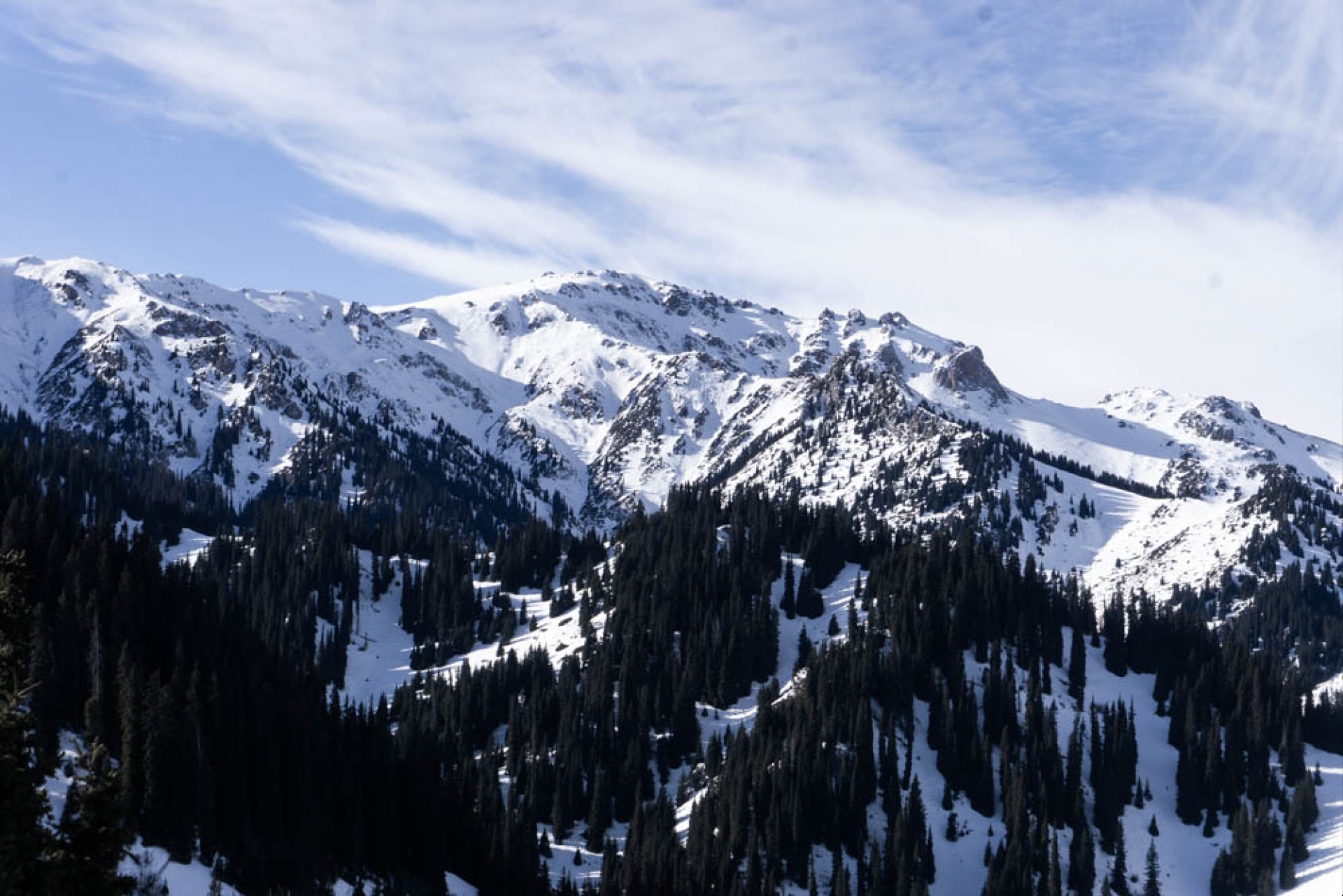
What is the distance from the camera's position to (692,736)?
536 feet

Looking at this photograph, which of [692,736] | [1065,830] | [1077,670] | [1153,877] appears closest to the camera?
[1153,877]

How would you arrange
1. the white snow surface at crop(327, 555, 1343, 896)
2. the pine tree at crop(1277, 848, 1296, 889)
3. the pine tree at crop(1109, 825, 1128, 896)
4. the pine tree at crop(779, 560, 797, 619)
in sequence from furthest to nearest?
the pine tree at crop(779, 560, 797, 619) < the pine tree at crop(1109, 825, 1128, 896) < the pine tree at crop(1277, 848, 1296, 889) < the white snow surface at crop(327, 555, 1343, 896)

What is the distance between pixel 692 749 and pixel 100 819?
458ft

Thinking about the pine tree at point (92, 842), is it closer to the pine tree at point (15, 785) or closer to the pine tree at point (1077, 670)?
the pine tree at point (15, 785)

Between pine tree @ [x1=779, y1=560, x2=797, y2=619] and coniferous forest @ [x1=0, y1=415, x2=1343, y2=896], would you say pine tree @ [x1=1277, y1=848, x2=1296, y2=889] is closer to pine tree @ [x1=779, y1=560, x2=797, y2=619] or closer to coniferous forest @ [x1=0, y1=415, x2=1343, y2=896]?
coniferous forest @ [x1=0, y1=415, x2=1343, y2=896]

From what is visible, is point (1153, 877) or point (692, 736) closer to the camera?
point (1153, 877)

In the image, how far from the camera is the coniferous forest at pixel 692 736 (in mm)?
91750

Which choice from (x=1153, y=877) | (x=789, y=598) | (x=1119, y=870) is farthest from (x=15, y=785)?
(x=789, y=598)

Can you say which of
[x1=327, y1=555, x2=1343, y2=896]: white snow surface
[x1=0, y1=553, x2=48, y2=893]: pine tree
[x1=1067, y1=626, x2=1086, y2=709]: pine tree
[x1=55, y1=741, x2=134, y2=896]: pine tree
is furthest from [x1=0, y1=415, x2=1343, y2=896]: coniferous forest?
[x1=55, y1=741, x2=134, y2=896]: pine tree

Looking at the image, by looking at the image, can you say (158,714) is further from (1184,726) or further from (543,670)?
(1184,726)

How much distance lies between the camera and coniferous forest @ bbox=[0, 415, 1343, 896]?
301 feet

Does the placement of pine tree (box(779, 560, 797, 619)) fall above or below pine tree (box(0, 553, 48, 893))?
below

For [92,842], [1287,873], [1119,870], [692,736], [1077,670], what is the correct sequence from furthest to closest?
1. [1077,670]
2. [692,736]
3. [1119,870]
4. [1287,873]
5. [92,842]

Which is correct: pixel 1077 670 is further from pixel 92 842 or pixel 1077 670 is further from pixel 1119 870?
pixel 92 842
